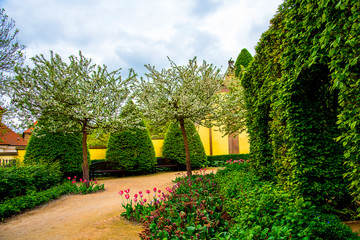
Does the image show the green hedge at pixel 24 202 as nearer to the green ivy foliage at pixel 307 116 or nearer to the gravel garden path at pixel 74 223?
the gravel garden path at pixel 74 223

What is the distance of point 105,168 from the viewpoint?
39.9ft

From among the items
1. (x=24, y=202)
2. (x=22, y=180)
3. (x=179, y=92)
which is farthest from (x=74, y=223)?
(x=179, y=92)

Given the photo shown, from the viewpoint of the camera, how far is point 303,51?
2900mm

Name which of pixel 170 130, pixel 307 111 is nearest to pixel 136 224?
pixel 307 111

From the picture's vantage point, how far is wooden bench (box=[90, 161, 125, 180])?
11539mm

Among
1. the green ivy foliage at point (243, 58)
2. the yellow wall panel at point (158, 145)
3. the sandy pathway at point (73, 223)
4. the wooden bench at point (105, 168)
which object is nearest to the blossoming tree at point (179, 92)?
the sandy pathway at point (73, 223)

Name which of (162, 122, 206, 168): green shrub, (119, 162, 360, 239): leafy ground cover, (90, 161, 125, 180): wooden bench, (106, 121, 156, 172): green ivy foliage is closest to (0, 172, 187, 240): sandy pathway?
(119, 162, 360, 239): leafy ground cover

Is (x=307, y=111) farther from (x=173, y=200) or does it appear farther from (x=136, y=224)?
(x=136, y=224)

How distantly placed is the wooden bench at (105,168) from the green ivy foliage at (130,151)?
283 millimetres

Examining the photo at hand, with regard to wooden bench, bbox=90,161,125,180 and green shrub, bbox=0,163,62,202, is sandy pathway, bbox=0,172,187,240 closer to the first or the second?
green shrub, bbox=0,163,62,202

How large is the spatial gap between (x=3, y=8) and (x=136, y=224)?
466 inches

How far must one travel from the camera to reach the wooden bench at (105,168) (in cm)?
1154

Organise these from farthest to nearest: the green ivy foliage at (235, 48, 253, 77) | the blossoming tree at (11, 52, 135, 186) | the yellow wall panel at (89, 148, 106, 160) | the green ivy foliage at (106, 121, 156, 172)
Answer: the green ivy foliage at (235, 48, 253, 77) < the yellow wall panel at (89, 148, 106, 160) < the green ivy foliage at (106, 121, 156, 172) < the blossoming tree at (11, 52, 135, 186)

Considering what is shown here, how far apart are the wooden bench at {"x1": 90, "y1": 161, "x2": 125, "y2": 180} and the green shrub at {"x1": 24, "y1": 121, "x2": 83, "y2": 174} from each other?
0.80 m
